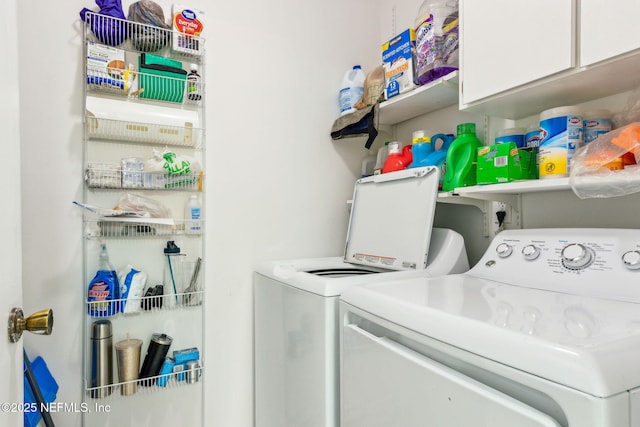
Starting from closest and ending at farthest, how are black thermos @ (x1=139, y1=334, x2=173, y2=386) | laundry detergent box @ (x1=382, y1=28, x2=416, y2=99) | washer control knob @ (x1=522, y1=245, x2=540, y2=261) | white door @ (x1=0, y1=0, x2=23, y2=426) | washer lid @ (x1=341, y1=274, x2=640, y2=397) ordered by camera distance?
washer lid @ (x1=341, y1=274, x2=640, y2=397)
white door @ (x1=0, y1=0, x2=23, y2=426)
washer control knob @ (x1=522, y1=245, x2=540, y2=261)
black thermos @ (x1=139, y1=334, x2=173, y2=386)
laundry detergent box @ (x1=382, y1=28, x2=416, y2=99)

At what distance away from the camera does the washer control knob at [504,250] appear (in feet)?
4.16

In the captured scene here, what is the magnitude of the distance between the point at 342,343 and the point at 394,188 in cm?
81

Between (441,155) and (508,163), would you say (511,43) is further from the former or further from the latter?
(441,155)

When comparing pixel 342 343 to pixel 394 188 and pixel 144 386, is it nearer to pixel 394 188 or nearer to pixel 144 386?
pixel 394 188

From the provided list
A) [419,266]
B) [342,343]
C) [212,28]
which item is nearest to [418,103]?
[419,266]

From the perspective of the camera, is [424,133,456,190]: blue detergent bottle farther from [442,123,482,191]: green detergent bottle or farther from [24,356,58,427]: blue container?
[24,356,58,427]: blue container

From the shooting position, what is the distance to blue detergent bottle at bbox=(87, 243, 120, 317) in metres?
1.46

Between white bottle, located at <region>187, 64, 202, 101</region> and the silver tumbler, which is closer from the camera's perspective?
the silver tumbler

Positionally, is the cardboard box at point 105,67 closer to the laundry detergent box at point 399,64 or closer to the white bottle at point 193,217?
the white bottle at point 193,217

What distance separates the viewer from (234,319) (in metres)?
1.85

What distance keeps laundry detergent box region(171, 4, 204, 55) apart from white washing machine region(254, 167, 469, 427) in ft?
3.33

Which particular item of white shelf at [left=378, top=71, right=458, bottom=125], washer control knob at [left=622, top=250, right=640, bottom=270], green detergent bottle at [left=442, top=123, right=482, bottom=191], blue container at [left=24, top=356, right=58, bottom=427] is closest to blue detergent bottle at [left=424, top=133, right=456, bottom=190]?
green detergent bottle at [left=442, top=123, right=482, bottom=191]

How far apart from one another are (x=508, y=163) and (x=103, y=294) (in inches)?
62.0

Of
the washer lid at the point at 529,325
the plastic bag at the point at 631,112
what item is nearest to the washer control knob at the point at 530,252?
the washer lid at the point at 529,325
